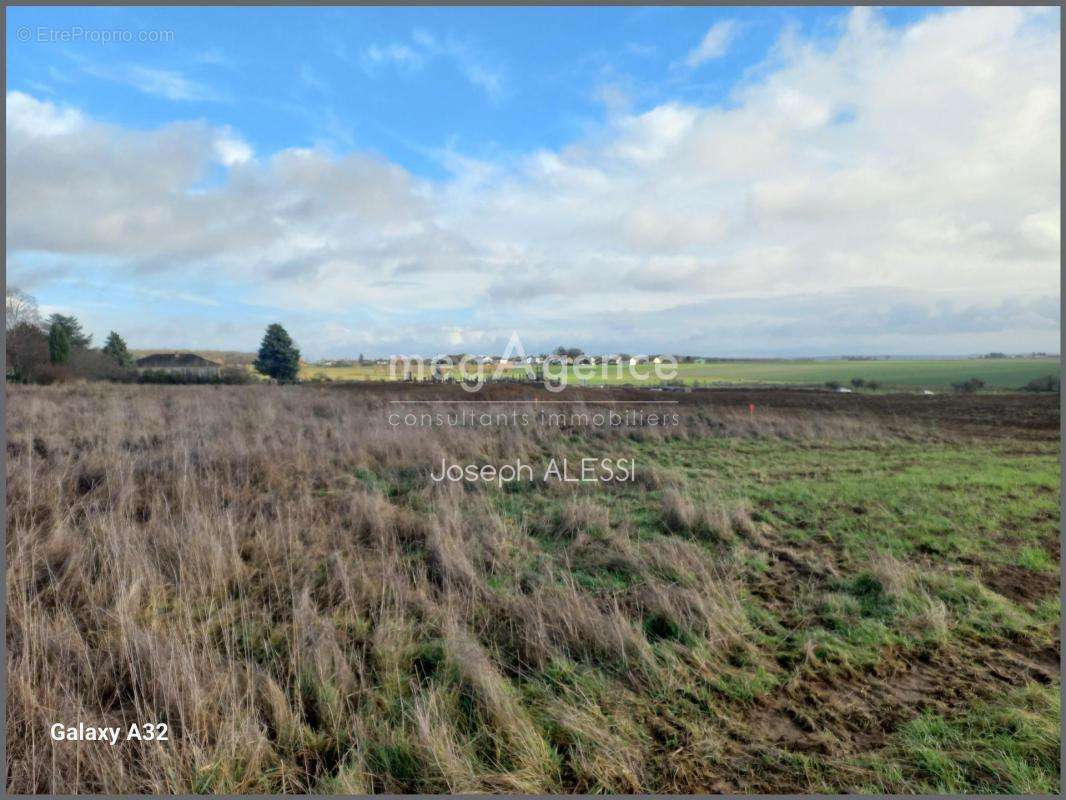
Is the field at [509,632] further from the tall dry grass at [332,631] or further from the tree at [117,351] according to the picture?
the tree at [117,351]

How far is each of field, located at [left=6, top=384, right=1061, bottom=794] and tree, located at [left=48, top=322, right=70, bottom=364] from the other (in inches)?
673

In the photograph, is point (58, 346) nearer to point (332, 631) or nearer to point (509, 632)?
point (332, 631)

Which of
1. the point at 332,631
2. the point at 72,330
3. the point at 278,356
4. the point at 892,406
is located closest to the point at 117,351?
the point at 72,330

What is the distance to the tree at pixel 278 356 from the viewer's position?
1827 centimetres

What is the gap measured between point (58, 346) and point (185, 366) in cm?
451

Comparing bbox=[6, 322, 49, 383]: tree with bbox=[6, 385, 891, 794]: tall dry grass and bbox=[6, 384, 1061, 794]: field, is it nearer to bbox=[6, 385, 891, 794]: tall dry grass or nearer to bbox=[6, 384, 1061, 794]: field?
bbox=[6, 384, 1061, 794]: field

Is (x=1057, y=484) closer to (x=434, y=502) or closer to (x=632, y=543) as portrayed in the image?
(x=632, y=543)

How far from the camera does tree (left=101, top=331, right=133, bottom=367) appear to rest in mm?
23062

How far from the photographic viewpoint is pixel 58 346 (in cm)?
1905

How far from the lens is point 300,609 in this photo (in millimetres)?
3338

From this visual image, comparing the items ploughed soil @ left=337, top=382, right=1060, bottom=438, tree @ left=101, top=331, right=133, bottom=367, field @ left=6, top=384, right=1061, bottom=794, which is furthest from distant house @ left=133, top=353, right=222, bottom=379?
field @ left=6, top=384, right=1061, bottom=794

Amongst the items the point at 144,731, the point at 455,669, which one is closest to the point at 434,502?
the point at 455,669

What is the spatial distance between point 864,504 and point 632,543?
4333 mm

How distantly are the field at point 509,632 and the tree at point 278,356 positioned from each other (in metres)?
11.7
